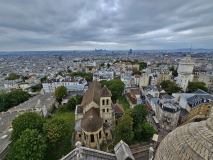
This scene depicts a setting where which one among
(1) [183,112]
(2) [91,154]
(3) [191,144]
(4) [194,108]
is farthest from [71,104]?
(3) [191,144]

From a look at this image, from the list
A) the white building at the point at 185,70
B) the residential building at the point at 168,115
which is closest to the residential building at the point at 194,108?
the residential building at the point at 168,115

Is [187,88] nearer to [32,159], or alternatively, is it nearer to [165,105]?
[165,105]

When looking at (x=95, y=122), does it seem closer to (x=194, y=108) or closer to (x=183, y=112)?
(x=183, y=112)

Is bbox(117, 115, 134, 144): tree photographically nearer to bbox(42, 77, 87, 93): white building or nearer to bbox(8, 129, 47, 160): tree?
bbox(8, 129, 47, 160): tree

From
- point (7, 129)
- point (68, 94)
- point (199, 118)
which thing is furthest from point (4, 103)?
point (199, 118)

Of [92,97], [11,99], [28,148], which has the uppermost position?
[92,97]

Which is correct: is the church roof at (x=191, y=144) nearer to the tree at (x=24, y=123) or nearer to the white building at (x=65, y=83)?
the tree at (x=24, y=123)
